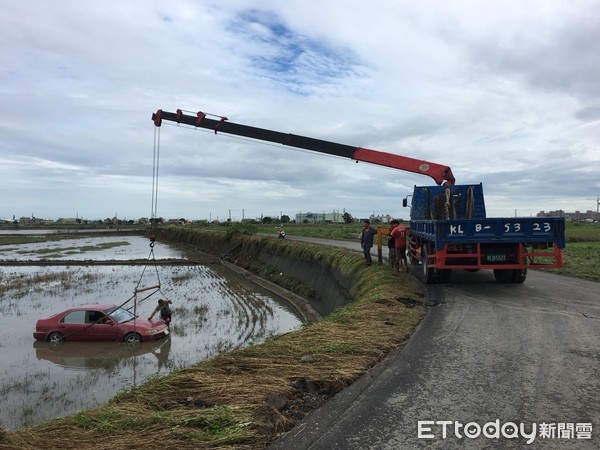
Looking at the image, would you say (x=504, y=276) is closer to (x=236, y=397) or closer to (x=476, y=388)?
(x=476, y=388)

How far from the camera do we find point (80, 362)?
460 inches

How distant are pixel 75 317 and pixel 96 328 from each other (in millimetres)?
804

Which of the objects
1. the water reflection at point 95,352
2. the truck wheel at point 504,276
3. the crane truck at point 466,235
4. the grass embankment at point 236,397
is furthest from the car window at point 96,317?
the truck wheel at point 504,276

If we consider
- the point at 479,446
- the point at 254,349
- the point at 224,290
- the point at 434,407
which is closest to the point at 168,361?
the point at 254,349

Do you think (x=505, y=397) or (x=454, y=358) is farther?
(x=454, y=358)

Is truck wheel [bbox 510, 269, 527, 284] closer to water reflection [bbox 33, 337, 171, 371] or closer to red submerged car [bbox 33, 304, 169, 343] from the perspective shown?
water reflection [bbox 33, 337, 171, 371]

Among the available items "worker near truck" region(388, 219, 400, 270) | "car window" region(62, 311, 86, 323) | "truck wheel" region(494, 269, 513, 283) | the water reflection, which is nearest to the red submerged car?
"car window" region(62, 311, 86, 323)

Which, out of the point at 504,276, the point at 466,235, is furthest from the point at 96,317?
the point at 504,276

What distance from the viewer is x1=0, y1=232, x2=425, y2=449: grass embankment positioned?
386 cm

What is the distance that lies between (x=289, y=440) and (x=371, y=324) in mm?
4275

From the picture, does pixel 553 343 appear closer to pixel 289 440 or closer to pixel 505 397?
pixel 505 397

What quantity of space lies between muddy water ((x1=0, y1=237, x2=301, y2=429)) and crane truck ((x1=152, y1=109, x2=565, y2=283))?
5522 mm

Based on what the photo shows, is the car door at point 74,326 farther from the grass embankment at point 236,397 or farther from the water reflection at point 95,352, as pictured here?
the grass embankment at point 236,397

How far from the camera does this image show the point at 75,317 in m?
13.7
